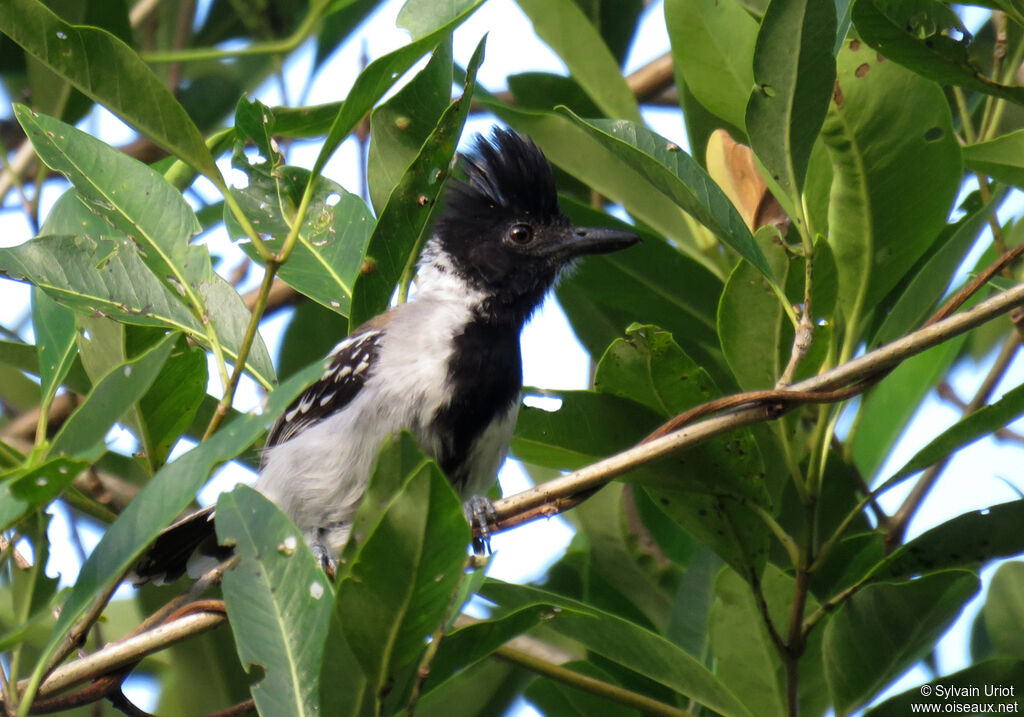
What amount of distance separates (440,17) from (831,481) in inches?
59.2

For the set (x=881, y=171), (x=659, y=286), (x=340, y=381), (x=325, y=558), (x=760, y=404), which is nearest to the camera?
(x=760, y=404)

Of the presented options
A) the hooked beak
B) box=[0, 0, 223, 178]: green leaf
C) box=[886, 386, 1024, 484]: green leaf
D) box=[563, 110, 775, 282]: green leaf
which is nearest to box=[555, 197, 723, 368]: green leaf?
the hooked beak

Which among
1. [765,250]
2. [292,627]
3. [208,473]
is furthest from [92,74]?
[765,250]

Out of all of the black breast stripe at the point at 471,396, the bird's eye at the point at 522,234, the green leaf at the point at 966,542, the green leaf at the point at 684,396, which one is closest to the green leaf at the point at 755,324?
the green leaf at the point at 684,396

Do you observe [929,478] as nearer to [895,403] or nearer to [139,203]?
[895,403]

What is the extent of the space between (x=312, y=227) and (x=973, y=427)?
1.78m

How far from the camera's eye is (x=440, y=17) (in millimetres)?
2262

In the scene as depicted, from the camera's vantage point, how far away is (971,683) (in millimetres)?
2479

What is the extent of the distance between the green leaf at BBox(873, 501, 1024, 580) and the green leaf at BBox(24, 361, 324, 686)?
1.51 meters

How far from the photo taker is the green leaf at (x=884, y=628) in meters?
2.44

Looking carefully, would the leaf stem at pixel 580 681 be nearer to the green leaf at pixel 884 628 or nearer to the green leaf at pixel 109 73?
the green leaf at pixel 884 628

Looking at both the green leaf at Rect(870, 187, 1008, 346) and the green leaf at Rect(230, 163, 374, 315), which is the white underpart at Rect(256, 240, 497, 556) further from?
the green leaf at Rect(870, 187, 1008, 346)

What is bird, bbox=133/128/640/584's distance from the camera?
10.9 ft

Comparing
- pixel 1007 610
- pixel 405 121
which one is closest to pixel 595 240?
pixel 405 121
